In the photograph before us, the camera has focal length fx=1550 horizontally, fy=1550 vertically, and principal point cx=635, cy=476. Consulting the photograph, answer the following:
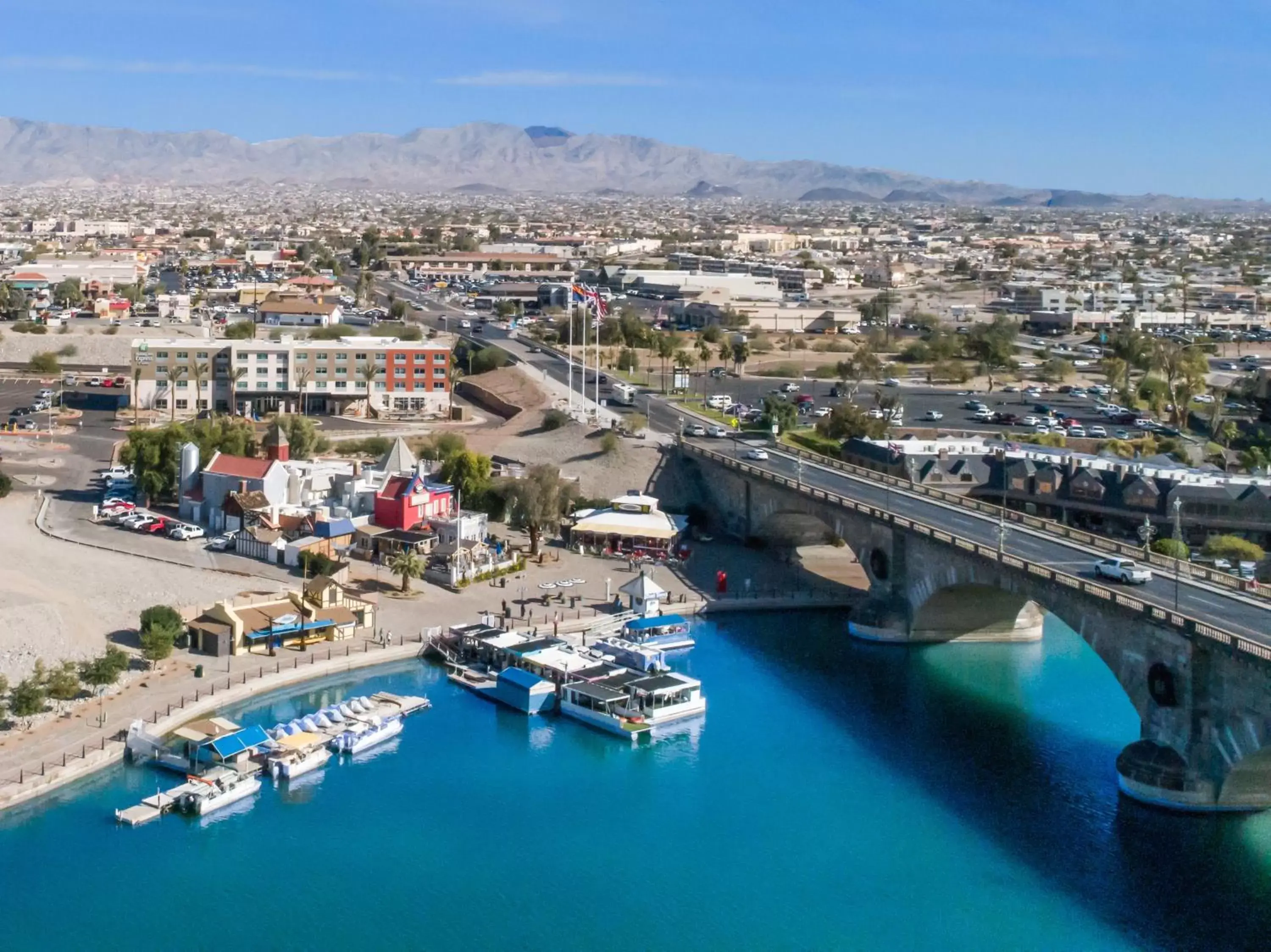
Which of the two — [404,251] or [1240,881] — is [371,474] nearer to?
[1240,881]

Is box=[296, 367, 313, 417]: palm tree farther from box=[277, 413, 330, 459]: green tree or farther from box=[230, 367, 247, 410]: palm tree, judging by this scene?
box=[277, 413, 330, 459]: green tree

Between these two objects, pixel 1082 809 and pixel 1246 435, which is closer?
pixel 1082 809

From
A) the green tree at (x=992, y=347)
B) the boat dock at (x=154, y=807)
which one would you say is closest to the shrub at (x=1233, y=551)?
the boat dock at (x=154, y=807)

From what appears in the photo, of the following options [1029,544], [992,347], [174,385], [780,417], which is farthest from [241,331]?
[1029,544]

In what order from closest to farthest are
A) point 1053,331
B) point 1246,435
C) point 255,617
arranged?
point 255,617 → point 1246,435 → point 1053,331

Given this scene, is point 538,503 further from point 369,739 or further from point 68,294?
point 68,294

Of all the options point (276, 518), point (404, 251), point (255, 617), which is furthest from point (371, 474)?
point (404, 251)

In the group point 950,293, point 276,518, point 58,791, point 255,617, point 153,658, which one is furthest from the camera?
point 950,293

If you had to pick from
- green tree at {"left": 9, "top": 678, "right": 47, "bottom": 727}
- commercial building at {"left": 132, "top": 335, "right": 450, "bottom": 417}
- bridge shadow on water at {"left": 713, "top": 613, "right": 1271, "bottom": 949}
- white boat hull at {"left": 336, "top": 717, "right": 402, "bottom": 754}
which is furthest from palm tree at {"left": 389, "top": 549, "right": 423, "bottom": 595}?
commercial building at {"left": 132, "top": 335, "right": 450, "bottom": 417}
